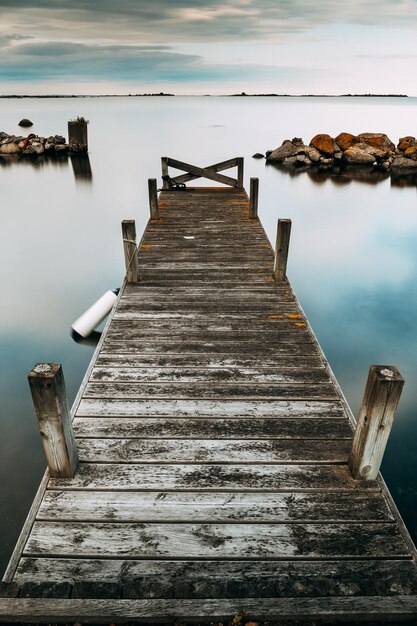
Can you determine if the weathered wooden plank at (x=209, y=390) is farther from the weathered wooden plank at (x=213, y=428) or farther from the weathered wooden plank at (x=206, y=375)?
the weathered wooden plank at (x=213, y=428)

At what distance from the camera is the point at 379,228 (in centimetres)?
1688

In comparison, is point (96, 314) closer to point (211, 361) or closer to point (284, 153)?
point (211, 361)

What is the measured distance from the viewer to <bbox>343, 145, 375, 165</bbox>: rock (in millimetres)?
26922

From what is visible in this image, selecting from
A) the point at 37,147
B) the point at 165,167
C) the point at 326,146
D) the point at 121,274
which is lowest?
the point at 121,274

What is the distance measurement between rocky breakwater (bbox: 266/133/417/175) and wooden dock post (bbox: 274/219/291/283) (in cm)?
2249

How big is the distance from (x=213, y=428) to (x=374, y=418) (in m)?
1.51

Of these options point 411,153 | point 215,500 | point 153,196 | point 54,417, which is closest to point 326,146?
point 411,153

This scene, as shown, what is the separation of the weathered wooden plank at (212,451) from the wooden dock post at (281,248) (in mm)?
3818

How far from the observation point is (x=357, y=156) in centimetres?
2711

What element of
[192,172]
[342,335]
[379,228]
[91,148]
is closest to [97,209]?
[192,172]

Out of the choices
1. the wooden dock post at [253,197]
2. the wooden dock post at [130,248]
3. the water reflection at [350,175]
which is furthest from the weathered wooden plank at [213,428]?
the water reflection at [350,175]

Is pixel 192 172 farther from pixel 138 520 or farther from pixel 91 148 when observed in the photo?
pixel 91 148

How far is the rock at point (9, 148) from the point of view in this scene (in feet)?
98.8

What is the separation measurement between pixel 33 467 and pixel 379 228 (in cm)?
1589
